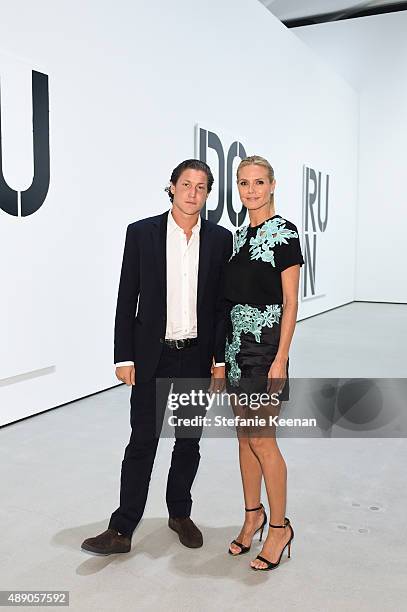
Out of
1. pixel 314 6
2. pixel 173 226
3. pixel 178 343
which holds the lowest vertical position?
pixel 178 343

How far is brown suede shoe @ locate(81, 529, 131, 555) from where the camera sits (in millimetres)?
2348

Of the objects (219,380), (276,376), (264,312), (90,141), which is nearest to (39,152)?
(90,141)

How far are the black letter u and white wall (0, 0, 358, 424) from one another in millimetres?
58

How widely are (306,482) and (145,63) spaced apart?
11.8ft

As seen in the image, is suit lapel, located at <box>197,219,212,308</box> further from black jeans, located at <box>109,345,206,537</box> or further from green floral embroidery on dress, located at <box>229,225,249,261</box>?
black jeans, located at <box>109,345,206,537</box>

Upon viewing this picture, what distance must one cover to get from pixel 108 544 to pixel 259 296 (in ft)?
3.43

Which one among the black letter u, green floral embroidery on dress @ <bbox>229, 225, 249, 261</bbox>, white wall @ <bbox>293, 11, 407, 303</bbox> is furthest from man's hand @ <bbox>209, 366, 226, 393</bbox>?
white wall @ <bbox>293, 11, 407, 303</bbox>

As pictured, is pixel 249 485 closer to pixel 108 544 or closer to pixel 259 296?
pixel 108 544

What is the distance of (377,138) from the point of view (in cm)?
1109

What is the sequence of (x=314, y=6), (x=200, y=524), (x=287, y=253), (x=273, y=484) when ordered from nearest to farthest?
(x=287, y=253) < (x=273, y=484) < (x=200, y=524) < (x=314, y=6)

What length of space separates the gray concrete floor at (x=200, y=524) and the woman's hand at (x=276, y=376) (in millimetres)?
641

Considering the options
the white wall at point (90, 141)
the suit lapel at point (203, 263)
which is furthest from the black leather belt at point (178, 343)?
the white wall at point (90, 141)

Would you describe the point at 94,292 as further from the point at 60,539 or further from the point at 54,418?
the point at 60,539

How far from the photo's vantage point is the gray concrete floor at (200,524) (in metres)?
2.12
